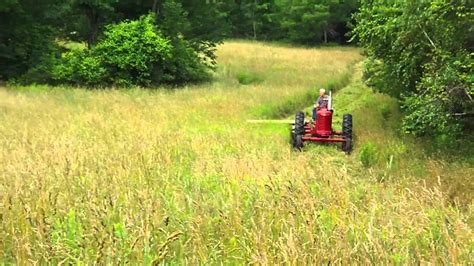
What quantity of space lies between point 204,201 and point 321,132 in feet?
20.2

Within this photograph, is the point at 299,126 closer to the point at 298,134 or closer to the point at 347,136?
the point at 298,134

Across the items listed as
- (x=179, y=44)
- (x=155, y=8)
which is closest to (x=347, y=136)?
(x=179, y=44)

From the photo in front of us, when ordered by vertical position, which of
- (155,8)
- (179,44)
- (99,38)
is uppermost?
(155,8)

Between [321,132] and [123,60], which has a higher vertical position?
[123,60]

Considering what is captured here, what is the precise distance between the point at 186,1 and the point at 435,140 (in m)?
19.1

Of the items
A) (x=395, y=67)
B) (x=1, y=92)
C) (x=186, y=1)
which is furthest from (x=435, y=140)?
(x=186, y=1)

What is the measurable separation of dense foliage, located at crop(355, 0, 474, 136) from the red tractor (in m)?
1.44

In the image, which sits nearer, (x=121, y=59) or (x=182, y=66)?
(x=121, y=59)

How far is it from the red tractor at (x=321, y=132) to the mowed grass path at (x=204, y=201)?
251mm

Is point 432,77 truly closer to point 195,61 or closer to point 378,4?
point 378,4

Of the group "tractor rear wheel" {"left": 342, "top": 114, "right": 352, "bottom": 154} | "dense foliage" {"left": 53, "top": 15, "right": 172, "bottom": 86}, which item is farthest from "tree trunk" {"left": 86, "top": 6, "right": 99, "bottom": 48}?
"tractor rear wheel" {"left": 342, "top": 114, "right": 352, "bottom": 154}

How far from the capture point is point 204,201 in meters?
5.46

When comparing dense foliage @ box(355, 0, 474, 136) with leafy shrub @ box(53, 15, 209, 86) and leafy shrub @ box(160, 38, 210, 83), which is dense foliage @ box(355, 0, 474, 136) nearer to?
leafy shrub @ box(53, 15, 209, 86)

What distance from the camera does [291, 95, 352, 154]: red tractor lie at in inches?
425
